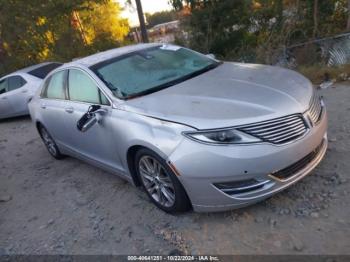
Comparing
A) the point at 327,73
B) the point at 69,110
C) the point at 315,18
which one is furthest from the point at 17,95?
the point at 315,18

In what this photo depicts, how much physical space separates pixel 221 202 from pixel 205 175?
1.00 feet

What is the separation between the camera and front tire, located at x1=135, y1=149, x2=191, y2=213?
3.45m

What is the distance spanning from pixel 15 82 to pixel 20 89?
0.37 m

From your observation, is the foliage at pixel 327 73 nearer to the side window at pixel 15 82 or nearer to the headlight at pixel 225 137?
the headlight at pixel 225 137

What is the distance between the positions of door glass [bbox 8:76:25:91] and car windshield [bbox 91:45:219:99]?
6.40m

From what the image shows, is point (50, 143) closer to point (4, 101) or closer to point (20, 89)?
point (20, 89)

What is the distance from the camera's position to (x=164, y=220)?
377cm

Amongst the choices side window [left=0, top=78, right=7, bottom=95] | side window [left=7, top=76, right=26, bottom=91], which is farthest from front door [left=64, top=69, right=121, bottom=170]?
side window [left=0, top=78, right=7, bottom=95]

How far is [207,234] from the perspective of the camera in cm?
342

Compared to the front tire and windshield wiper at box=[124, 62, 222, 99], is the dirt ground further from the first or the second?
windshield wiper at box=[124, 62, 222, 99]

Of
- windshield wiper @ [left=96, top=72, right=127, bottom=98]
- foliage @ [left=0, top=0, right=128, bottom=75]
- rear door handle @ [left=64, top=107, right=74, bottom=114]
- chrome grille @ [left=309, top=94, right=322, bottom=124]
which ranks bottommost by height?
foliage @ [left=0, top=0, right=128, bottom=75]

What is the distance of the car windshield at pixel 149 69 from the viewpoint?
4.17 metres

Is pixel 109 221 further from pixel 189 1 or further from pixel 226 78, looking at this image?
pixel 189 1

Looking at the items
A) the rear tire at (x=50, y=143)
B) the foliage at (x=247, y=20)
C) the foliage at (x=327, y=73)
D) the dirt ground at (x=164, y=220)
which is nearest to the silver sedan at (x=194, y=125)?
the dirt ground at (x=164, y=220)
